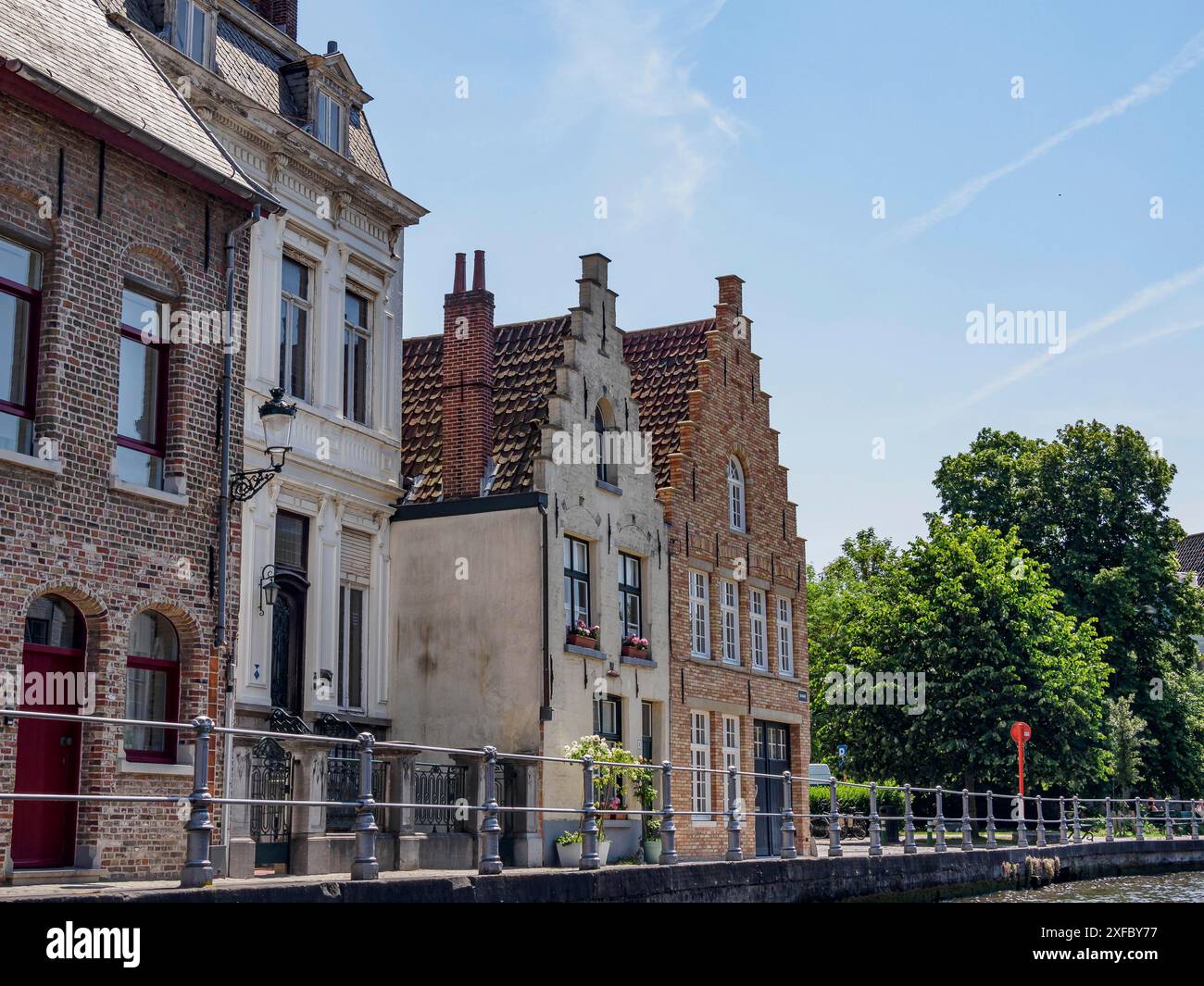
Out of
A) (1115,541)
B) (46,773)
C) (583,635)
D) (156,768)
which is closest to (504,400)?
(583,635)

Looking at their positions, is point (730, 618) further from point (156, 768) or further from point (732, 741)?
point (156, 768)

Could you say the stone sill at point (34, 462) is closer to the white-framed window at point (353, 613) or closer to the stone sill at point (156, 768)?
the stone sill at point (156, 768)

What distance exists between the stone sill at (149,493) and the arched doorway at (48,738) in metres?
1.20

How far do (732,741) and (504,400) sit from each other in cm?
783

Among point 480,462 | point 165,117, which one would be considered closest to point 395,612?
point 480,462

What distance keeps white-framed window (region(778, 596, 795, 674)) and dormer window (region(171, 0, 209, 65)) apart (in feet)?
52.9

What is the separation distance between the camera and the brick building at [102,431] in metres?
14.3

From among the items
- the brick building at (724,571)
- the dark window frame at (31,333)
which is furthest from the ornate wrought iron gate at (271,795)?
the brick building at (724,571)

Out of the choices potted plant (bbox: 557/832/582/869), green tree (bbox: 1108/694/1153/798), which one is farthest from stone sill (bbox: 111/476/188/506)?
green tree (bbox: 1108/694/1153/798)

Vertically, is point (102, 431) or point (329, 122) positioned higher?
point (329, 122)

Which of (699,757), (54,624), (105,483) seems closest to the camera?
(54,624)

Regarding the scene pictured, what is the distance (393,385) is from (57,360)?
8608 mm

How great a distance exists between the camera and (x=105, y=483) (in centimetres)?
1499

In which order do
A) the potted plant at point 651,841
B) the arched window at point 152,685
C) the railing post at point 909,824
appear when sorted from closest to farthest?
the arched window at point 152,685
the potted plant at point 651,841
the railing post at point 909,824
